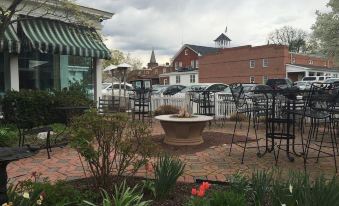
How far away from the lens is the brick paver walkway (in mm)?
5207

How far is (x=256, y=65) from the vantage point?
160ft

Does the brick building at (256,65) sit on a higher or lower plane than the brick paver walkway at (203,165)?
higher

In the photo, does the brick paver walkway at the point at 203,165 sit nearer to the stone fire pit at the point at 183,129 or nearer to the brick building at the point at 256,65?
the stone fire pit at the point at 183,129

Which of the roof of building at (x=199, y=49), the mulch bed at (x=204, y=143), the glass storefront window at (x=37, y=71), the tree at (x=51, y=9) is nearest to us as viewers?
the mulch bed at (x=204, y=143)

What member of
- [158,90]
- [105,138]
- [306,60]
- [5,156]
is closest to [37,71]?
[105,138]

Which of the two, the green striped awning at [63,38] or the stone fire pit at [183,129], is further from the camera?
the green striped awning at [63,38]

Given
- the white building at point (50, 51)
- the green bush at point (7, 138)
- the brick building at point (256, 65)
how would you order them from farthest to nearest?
the brick building at point (256, 65) → the white building at point (50, 51) → the green bush at point (7, 138)

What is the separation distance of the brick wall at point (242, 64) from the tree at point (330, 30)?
17.9m


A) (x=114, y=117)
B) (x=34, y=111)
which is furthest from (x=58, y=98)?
(x=114, y=117)

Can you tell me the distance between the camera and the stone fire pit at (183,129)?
7441 mm

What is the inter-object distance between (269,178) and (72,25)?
10573mm

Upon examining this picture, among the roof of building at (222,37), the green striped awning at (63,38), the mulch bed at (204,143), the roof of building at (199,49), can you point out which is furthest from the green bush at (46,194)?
the roof of building at (222,37)

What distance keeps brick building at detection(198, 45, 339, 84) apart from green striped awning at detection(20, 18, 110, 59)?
3747 centimetres

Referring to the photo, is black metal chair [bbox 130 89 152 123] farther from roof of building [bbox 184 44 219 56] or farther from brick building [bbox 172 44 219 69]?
roof of building [bbox 184 44 219 56]
